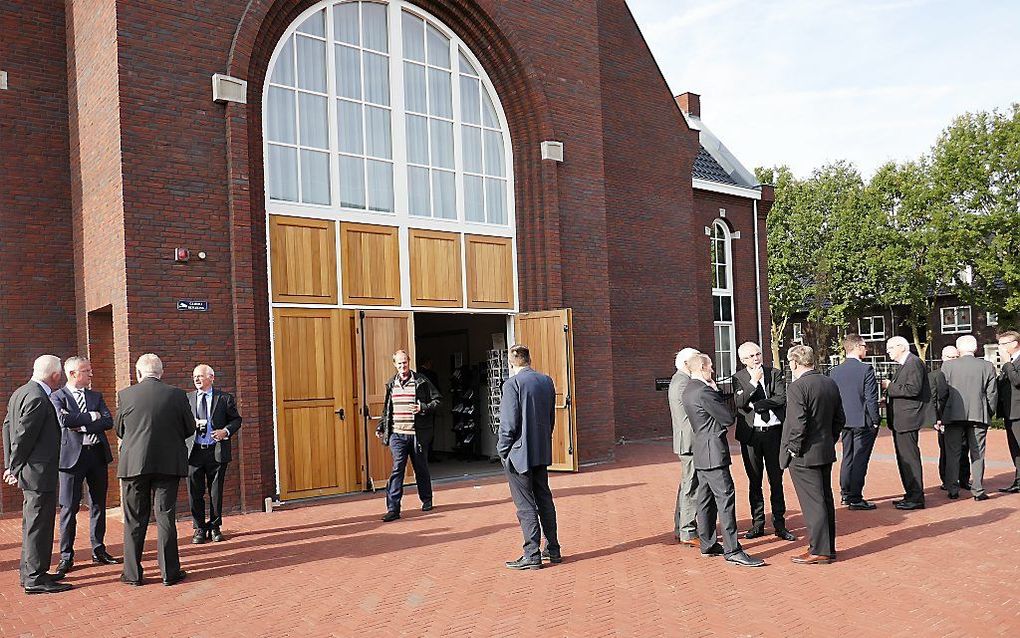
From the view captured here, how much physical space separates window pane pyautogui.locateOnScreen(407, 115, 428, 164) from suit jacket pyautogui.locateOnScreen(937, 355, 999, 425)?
7.71m

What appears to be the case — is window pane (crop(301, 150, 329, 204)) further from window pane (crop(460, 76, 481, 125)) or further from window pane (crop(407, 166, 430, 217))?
window pane (crop(460, 76, 481, 125))

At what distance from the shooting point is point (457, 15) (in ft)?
43.3

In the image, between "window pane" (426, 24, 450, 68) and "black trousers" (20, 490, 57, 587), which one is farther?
"window pane" (426, 24, 450, 68)

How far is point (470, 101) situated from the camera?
13641mm

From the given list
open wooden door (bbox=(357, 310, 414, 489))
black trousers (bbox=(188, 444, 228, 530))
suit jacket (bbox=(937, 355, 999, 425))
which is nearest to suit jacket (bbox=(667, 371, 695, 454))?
suit jacket (bbox=(937, 355, 999, 425))

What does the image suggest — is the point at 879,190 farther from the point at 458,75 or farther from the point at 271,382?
the point at 271,382

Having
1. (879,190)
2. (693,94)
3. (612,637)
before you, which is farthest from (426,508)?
(879,190)

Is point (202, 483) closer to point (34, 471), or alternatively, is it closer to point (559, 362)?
point (34, 471)

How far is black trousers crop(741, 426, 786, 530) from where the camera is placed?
779cm

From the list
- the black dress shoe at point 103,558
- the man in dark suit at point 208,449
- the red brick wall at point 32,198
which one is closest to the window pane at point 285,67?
the red brick wall at point 32,198

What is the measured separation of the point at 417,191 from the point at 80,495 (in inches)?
261

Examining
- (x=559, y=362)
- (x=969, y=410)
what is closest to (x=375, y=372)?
(x=559, y=362)

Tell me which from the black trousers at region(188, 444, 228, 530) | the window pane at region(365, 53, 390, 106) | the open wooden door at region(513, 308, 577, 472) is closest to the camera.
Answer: the black trousers at region(188, 444, 228, 530)

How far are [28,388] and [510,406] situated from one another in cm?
388
